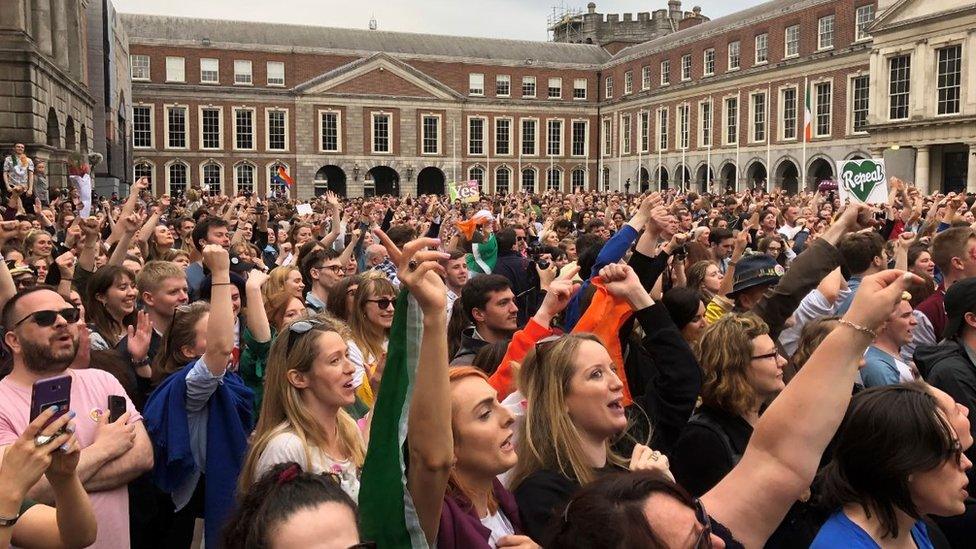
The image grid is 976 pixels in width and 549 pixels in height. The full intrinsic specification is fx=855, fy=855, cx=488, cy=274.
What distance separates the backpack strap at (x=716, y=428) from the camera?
11.2 ft

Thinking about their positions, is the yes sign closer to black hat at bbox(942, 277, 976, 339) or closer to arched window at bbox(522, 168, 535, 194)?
black hat at bbox(942, 277, 976, 339)

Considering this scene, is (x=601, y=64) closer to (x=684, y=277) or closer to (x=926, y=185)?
(x=926, y=185)

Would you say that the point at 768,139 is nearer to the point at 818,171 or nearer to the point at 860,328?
the point at 818,171

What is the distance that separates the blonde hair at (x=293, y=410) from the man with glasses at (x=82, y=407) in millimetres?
504

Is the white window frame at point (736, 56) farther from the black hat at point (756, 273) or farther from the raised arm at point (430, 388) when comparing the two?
the raised arm at point (430, 388)

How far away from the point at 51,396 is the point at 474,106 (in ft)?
187

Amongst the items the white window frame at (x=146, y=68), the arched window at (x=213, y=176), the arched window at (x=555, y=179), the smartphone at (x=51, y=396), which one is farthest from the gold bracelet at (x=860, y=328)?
the arched window at (x=555, y=179)

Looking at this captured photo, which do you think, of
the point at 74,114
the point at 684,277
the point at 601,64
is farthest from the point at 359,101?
the point at 684,277

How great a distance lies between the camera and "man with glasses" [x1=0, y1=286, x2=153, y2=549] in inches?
128

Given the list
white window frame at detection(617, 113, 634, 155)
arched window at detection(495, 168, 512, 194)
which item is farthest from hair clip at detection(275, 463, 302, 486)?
arched window at detection(495, 168, 512, 194)

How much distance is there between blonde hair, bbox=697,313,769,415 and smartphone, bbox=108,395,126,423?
2385 mm

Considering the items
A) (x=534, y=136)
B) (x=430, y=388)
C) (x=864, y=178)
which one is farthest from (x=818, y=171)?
(x=430, y=388)

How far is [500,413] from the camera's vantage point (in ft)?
9.23

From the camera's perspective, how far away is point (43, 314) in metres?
3.50
